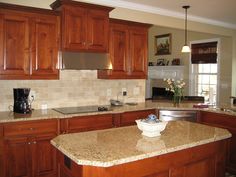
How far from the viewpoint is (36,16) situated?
3.42 metres

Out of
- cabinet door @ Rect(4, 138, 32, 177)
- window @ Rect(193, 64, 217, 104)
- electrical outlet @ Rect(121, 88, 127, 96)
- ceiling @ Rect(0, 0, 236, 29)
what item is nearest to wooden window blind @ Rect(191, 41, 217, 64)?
window @ Rect(193, 64, 217, 104)

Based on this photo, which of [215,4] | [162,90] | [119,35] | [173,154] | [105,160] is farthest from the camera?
[162,90]

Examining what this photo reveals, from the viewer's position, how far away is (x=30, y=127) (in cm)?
308

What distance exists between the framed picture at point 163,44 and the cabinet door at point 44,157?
19.4ft

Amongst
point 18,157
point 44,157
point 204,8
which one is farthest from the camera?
point 204,8

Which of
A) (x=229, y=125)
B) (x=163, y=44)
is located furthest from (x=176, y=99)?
(x=163, y=44)

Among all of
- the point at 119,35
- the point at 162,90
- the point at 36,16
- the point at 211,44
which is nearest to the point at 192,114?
the point at 119,35

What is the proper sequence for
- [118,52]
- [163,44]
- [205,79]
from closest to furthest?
[118,52] < [205,79] < [163,44]

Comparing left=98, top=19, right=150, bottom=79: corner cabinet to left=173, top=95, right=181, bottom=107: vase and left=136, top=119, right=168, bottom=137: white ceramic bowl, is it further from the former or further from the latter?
left=136, top=119, right=168, bottom=137: white ceramic bowl

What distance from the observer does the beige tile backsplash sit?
11.8 ft

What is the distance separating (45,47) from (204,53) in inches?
195

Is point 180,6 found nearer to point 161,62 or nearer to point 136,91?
point 136,91

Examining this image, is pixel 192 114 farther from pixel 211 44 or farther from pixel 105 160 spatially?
pixel 211 44

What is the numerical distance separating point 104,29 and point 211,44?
4.07 metres
